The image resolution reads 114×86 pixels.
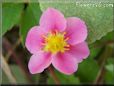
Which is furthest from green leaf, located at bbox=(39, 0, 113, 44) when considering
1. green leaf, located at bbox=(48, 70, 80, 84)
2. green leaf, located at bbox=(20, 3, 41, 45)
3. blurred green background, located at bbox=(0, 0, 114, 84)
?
green leaf, located at bbox=(48, 70, 80, 84)

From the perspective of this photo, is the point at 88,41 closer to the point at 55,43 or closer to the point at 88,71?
the point at 55,43

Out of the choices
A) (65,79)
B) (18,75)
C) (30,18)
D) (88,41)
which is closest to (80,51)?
(88,41)

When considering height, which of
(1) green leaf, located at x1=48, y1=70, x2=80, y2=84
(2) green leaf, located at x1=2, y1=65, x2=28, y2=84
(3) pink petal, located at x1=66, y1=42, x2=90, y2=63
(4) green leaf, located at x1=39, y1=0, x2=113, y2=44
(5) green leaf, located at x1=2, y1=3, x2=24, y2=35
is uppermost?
(4) green leaf, located at x1=39, y1=0, x2=113, y2=44

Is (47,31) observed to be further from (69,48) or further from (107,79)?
(107,79)

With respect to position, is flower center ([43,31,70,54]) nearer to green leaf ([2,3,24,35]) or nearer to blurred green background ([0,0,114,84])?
blurred green background ([0,0,114,84])

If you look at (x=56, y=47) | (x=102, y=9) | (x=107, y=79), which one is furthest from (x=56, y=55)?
(x=107, y=79)

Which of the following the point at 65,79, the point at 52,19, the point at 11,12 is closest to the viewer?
the point at 52,19

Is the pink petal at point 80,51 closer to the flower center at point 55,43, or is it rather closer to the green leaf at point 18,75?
the flower center at point 55,43
